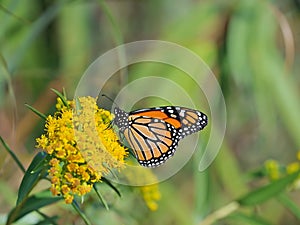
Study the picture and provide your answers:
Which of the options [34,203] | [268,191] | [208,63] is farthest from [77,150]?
[208,63]

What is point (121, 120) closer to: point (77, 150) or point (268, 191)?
point (77, 150)

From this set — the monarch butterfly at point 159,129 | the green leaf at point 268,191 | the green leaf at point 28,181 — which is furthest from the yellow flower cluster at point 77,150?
the green leaf at point 268,191

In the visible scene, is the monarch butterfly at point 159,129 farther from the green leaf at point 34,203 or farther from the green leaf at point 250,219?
the green leaf at point 250,219

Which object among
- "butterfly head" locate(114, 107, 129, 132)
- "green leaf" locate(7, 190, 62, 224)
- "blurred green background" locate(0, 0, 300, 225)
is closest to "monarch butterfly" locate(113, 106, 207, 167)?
"butterfly head" locate(114, 107, 129, 132)

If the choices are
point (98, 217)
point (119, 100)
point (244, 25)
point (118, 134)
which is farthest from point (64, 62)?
point (118, 134)

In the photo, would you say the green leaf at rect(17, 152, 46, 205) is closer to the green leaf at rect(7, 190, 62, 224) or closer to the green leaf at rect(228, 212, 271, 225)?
the green leaf at rect(7, 190, 62, 224)

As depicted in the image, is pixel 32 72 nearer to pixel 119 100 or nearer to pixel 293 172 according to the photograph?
pixel 119 100

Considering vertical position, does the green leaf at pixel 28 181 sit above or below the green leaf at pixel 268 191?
above
